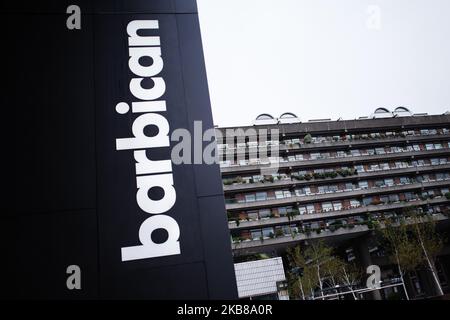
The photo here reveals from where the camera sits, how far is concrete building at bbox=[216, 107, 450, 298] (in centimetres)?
3856

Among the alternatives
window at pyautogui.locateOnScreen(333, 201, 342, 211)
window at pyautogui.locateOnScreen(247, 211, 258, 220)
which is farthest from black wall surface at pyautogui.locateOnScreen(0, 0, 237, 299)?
window at pyautogui.locateOnScreen(333, 201, 342, 211)

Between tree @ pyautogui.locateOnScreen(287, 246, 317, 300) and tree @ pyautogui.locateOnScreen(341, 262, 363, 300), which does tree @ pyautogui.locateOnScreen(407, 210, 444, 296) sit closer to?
tree @ pyautogui.locateOnScreen(341, 262, 363, 300)

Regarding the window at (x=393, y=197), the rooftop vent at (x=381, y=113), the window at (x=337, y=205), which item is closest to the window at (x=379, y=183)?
the window at (x=393, y=197)

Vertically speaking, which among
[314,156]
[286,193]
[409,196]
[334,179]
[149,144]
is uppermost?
[314,156]

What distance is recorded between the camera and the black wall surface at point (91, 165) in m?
4.89

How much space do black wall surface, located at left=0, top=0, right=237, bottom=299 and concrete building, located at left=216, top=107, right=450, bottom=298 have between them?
31196 millimetres

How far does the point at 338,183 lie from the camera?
4350cm

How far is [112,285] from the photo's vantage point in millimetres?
4820

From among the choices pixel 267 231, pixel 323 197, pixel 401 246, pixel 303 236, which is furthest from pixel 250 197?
pixel 401 246

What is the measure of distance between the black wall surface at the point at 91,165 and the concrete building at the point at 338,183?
31.2 meters

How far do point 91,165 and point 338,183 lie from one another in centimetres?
4195

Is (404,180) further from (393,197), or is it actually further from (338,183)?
(338,183)

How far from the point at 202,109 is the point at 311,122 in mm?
43328
